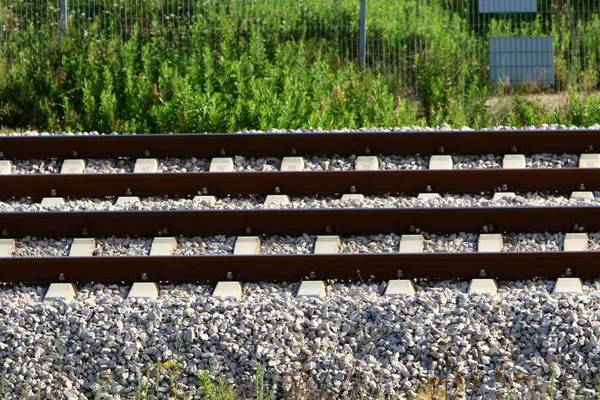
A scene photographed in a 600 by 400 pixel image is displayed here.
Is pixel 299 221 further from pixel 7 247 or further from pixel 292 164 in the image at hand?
pixel 7 247

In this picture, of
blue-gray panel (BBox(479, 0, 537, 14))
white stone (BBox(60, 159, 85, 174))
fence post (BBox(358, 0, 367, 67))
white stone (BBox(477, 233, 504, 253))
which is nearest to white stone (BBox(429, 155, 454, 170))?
white stone (BBox(477, 233, 504, 253))

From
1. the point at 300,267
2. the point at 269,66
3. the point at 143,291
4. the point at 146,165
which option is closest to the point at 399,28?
the point at 269,66

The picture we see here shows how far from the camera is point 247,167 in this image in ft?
32.8

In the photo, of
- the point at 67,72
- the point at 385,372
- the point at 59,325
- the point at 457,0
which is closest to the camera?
the point at 385,372

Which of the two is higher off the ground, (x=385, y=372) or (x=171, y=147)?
(x=171, y=147)

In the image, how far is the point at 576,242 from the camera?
336 inches

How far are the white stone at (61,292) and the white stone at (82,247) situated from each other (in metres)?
0.45

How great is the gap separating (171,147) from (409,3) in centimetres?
674

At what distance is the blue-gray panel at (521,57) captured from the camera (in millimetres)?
13727

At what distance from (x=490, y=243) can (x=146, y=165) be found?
3357 mm

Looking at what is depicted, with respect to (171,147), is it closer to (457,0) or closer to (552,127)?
(552,127)

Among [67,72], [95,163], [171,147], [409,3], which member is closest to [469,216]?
[171,147]

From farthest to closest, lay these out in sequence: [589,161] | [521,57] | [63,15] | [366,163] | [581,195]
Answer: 1. [63,15]
2. [521,57]
3. [366,163]
4. [589,161]
5. [581,195]

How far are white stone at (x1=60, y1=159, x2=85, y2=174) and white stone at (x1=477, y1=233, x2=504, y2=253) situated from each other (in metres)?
3.82
